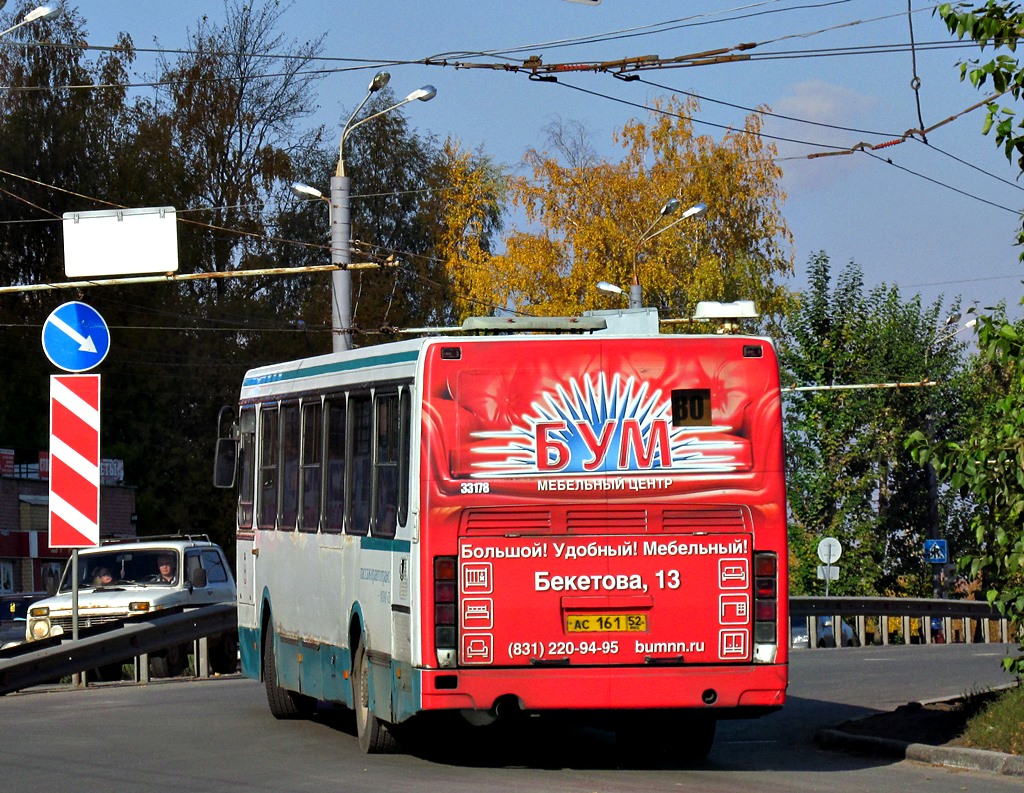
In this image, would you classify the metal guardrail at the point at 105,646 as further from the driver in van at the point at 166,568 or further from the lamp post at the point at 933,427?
the lamp post at the point at 933,427

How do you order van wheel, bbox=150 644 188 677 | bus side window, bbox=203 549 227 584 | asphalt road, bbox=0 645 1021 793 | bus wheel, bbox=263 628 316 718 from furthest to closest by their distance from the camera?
1. bus side window, bbox=203 549 227 584
2. van wheel, bbox=150 644 188 677
3. bus wheel, bbox=263 628 316 718
4. asphalt road, bbox=0 645 1021 793

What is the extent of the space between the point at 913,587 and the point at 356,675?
38125 millimetres

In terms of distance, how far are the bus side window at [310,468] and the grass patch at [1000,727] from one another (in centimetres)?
506

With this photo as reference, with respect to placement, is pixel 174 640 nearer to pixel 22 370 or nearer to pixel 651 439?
pixel 651 439

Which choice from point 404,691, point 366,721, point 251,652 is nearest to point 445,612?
point 404,691

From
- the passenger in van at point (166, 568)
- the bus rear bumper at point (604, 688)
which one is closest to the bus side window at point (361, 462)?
the bus rear bumper at point (604, 688)

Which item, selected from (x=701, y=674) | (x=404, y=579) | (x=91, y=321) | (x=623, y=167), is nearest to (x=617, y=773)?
(x=701, y=674)

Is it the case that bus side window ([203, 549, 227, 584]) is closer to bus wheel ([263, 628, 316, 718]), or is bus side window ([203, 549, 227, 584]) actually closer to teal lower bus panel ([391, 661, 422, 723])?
bus wheel ([263, 628, 316, 718])

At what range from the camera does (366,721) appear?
14.1 m

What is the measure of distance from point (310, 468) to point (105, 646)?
562 cm

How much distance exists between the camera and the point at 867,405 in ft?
159

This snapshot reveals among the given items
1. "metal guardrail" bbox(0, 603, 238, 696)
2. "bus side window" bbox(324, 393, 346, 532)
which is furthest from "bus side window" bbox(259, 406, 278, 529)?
"metal guardrail" bbox(0, 603, 238, 696)

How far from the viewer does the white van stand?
80.1 ft

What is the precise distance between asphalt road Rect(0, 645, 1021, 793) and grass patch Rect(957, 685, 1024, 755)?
0.55m
